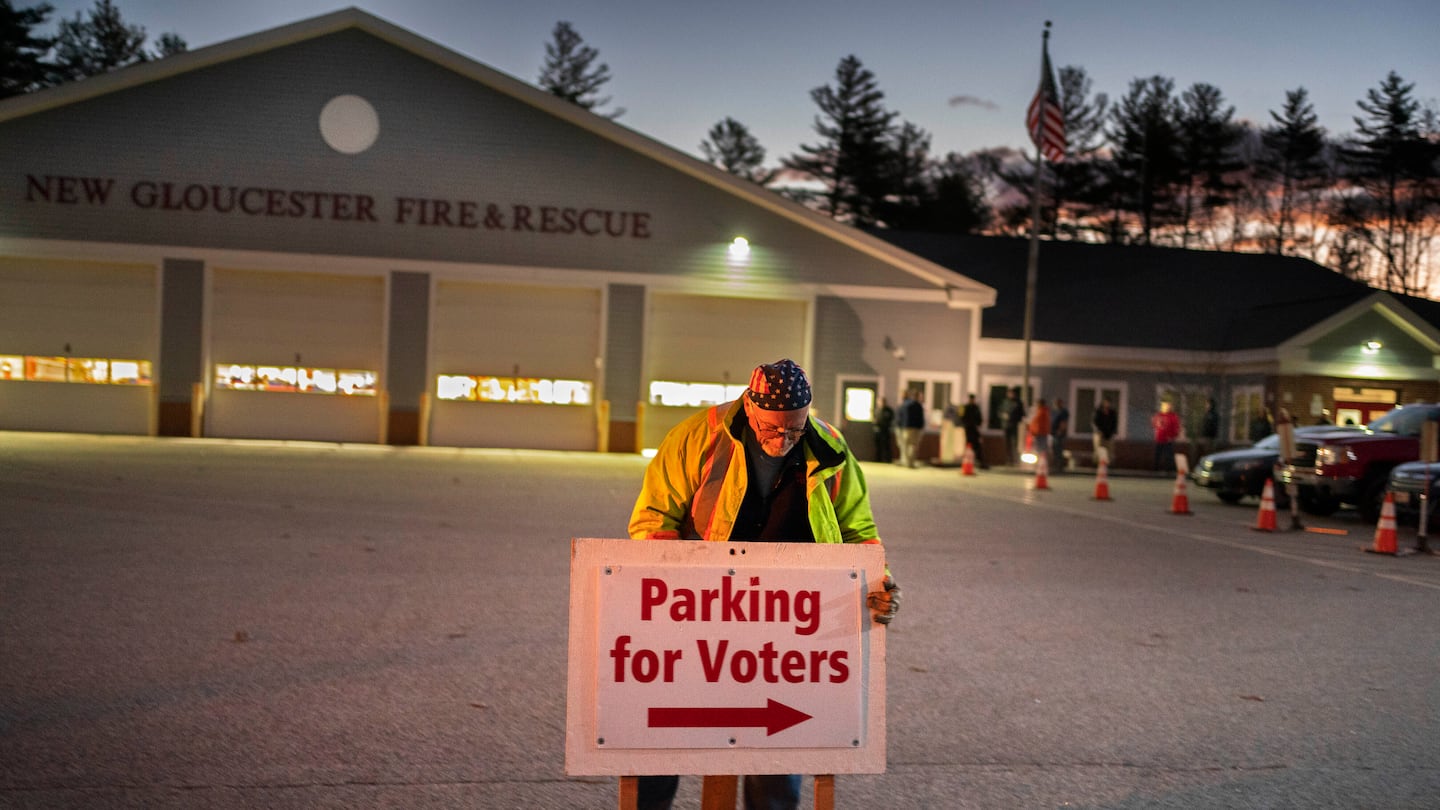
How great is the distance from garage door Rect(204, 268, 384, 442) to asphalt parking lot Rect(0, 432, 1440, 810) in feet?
44.4

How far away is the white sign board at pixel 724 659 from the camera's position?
3.88 m

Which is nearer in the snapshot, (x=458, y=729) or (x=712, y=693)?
(x=712, y=693)

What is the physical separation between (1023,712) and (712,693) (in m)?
3.15

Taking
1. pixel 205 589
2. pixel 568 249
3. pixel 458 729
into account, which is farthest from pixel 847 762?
pixel 568 249

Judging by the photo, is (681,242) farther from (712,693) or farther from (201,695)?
(712,693)

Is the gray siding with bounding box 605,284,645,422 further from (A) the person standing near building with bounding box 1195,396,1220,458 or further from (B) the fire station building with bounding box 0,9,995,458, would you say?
(A) the person standing near building with bounding box 1195,396,1220,458

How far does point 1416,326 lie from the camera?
33.0m

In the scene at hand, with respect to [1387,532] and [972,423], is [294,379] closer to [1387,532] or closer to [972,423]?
[972,423]

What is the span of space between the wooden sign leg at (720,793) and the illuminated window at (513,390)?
25.9 metres

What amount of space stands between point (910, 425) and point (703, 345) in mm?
5336

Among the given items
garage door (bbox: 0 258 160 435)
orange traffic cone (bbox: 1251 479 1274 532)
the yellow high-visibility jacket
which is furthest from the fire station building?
the yellow high-visibility jacket

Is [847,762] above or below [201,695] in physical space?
above

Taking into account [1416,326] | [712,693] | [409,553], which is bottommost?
[409,553]

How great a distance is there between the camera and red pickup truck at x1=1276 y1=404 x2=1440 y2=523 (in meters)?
18.6
